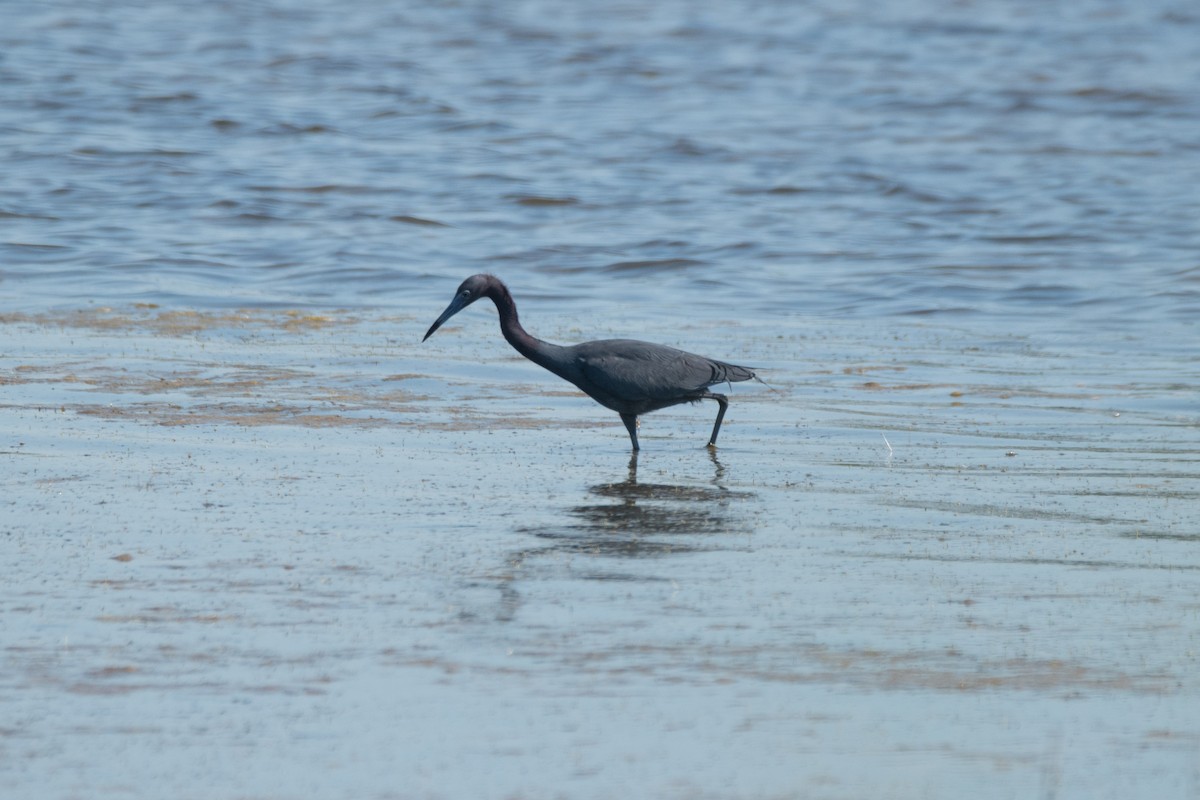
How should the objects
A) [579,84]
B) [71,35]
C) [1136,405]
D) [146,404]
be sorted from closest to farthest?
[146,404] < [1136,405] < [579,84] < [71,35]

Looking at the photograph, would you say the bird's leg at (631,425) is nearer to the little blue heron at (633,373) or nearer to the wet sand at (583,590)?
the little blue heron at (633,373)

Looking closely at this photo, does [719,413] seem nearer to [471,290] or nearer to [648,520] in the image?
[471,290]

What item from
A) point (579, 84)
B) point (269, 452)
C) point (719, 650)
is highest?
point (719, 650)

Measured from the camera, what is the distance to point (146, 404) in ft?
29.8

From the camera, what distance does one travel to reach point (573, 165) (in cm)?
2162

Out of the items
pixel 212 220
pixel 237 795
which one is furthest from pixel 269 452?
pixel 212 220

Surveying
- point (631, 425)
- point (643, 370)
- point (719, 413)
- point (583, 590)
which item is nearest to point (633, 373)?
point (643, 370)

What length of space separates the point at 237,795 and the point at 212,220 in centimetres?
1431

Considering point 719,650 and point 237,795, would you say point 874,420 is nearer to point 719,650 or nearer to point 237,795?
point 719,650

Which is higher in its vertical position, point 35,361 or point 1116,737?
point 1116,737

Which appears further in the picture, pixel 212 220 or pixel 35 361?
pixel 212 220

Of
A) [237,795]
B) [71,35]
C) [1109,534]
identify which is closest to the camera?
[237,795]

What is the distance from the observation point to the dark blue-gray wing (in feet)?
27.6

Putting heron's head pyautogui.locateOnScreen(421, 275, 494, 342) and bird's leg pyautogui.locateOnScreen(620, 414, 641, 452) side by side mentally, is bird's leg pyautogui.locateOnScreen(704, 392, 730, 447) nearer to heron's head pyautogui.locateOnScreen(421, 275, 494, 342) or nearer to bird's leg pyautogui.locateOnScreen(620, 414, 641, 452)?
bird's leg pyautogui.locateOnScreen(620, 414, 641, 452)
